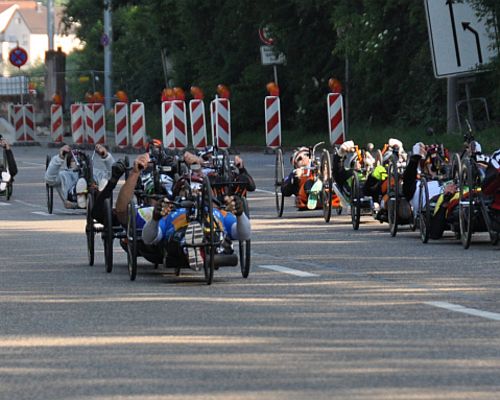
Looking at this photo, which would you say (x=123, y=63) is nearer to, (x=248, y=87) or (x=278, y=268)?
(x=248, y=87)

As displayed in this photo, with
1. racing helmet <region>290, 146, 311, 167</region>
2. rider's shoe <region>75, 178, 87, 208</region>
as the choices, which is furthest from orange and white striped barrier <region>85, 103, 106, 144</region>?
rider's shoe <region>75, 178, 87, 208</region>

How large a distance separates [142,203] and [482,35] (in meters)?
19.9

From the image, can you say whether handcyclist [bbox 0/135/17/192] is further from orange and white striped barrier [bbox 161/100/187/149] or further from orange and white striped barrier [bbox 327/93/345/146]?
orange and white striped barrier [bbox 161/100/187/149]

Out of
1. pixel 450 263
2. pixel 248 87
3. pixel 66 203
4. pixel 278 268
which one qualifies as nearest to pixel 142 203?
pixel 278 268

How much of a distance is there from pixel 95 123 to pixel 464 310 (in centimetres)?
4428

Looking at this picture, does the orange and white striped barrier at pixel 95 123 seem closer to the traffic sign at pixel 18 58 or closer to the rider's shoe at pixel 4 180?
the traffic sign at pixel 18 58

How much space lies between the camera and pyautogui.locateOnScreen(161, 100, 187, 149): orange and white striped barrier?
157 feet

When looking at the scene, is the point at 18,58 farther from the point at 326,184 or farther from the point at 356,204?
the point at 356,204

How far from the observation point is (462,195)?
19.7m

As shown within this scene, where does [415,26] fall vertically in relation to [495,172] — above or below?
above

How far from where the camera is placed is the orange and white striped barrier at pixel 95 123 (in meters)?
56.4

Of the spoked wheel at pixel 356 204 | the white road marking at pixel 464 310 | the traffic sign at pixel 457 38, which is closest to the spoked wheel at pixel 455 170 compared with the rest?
the spoked wheel at pixel 356 204

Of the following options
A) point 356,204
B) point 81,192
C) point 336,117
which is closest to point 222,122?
point 336,117

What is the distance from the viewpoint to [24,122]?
62.3 metres
